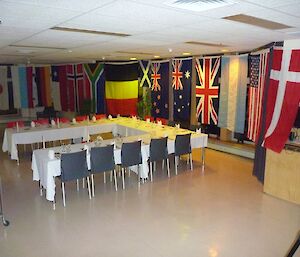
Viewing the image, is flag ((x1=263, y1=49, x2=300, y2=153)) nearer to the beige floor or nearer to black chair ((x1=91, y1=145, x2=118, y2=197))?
the beige floor

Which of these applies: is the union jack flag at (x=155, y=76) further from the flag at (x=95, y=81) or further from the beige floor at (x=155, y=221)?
the beige floor at (x=155, y=221)

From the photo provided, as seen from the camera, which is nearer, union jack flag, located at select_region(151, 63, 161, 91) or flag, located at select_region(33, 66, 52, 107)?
union jack flag, located at select_region(151, 63, 161, 91)

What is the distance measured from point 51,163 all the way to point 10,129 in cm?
418

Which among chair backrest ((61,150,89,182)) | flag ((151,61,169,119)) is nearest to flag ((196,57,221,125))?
flag ((151,61,169,119))

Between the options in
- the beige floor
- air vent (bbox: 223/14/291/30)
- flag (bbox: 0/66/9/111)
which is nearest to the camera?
air vent (bbox: 223/14/291/30)

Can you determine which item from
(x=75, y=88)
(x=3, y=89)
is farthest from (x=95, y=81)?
(x=3, y=89)

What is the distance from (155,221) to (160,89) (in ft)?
23.7

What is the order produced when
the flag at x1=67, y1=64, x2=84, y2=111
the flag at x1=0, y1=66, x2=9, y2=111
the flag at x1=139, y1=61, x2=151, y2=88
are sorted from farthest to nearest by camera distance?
the flag at x1=0, y1=66, x2=9, y2=111 → the flag at x1=67, y1=64, x2=84, y2=111 → the flag at x1=139, y1=61, x2=151, y2=88

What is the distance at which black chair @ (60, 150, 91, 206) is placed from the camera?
18.7ft

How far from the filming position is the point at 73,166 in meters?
5.80

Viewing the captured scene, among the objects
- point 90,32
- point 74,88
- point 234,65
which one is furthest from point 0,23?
point 74,88

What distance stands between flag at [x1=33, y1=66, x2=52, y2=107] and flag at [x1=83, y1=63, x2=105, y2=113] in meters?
3.29

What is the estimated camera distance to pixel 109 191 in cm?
647

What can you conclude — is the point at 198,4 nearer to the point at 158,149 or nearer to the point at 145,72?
the point at 158,149
